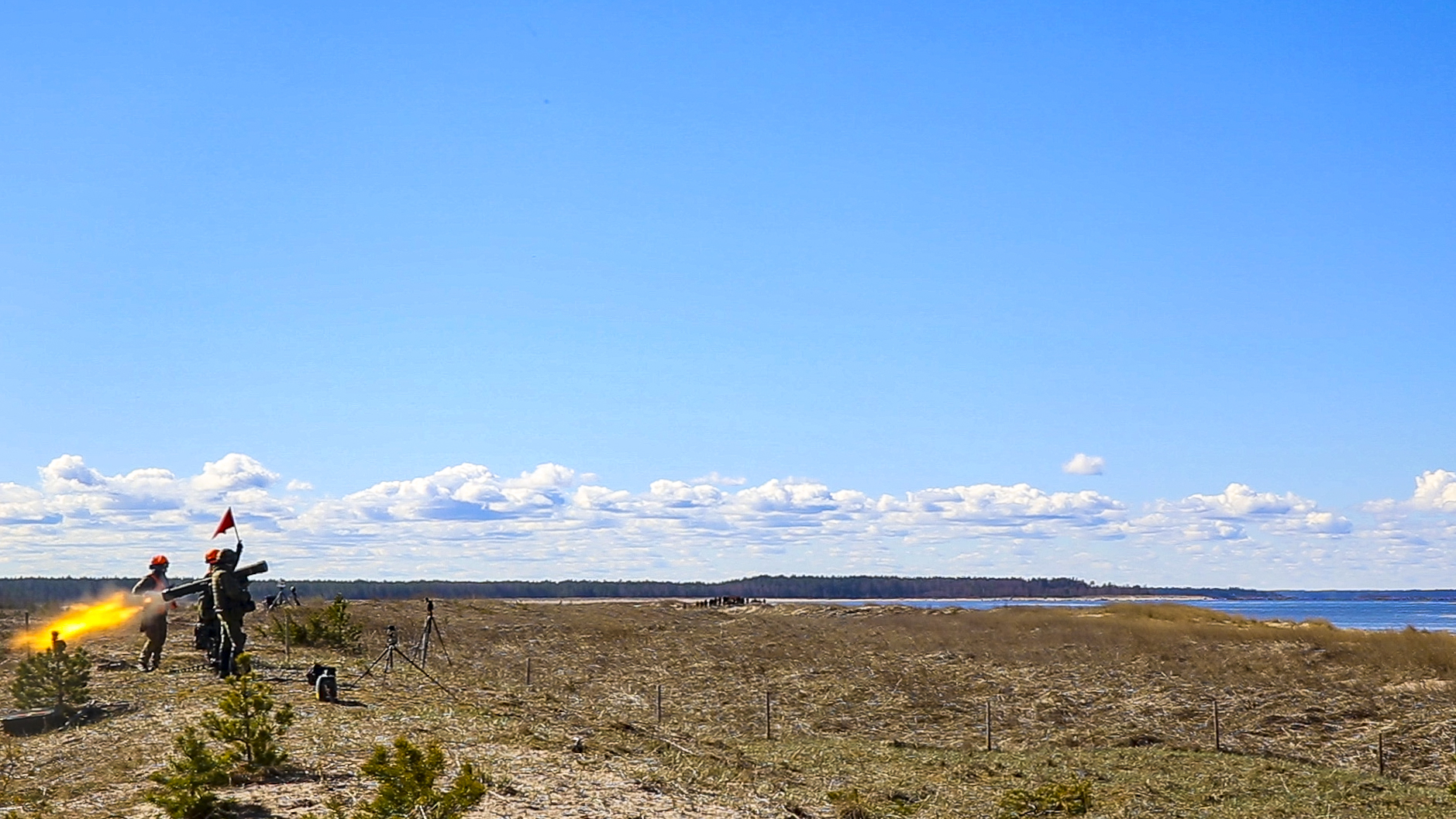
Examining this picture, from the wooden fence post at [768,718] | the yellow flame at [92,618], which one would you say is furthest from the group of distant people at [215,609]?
the wooden fence post at [768,718]

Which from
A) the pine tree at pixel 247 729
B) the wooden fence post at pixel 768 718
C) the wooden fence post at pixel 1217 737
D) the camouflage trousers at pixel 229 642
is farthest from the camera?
the wooden fence post at pixel 768 718

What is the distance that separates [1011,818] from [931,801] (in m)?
4.51

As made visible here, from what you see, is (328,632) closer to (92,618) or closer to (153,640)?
(92,618)

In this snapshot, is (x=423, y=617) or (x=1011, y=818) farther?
(x=423, y=617)

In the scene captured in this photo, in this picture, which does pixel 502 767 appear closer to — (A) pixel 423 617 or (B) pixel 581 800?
(B) pixel 581 800

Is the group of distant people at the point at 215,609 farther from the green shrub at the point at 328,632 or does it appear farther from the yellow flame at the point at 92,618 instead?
the green shrub at the point at 328,632

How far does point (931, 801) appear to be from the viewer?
24.0 m

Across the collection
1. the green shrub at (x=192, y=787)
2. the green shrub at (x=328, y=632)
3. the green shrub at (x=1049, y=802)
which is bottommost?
the green shrub at (x=1049, y=802)

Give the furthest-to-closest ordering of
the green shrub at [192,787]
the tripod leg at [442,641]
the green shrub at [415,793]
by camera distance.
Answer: the tripod leg at [442,641]
the green shrub at [192,787]
the green shrub at [415,793]

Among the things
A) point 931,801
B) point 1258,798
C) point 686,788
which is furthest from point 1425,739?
point 686,788

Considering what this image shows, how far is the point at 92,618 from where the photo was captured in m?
35.7

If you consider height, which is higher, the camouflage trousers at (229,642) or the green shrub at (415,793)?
the camouflage trousers at (229,642)

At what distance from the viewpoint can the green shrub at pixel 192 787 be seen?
1473 cm

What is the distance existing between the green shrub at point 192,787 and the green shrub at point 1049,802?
39.3 ft
